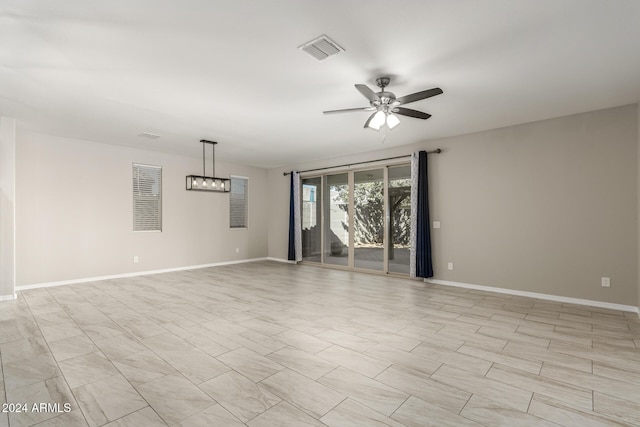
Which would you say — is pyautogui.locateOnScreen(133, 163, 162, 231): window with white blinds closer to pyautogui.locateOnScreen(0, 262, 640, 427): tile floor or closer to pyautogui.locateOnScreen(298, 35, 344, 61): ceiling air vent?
pyautogui.locateOnScreen(0, 262, 640, 427): tile floor

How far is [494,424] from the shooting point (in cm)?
180

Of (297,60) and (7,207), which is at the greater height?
(297,60)

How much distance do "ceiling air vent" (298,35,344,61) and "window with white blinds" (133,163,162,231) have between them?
5.38 m

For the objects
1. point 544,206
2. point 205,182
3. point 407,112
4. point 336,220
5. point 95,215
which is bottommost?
point 336,220

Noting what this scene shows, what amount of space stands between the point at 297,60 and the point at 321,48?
32 centimetres

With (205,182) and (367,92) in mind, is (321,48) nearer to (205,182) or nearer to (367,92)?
(367,92)

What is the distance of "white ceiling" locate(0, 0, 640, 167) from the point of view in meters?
2.19

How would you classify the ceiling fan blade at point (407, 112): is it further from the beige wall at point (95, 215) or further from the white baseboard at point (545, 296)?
the beige wall at point (95, 215)

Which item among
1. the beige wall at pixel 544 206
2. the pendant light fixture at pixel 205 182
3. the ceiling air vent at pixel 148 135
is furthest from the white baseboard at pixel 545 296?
the ceiling air vent at pixel 148 135

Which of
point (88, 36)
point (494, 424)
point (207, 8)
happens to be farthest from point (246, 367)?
point (88, 36)

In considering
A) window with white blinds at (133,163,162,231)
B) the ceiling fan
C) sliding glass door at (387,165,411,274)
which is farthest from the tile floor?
the ceiling fan

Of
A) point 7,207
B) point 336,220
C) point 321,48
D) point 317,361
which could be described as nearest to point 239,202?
point 336,220

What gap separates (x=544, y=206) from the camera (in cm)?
461

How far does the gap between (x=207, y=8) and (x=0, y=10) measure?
1.45 meters
